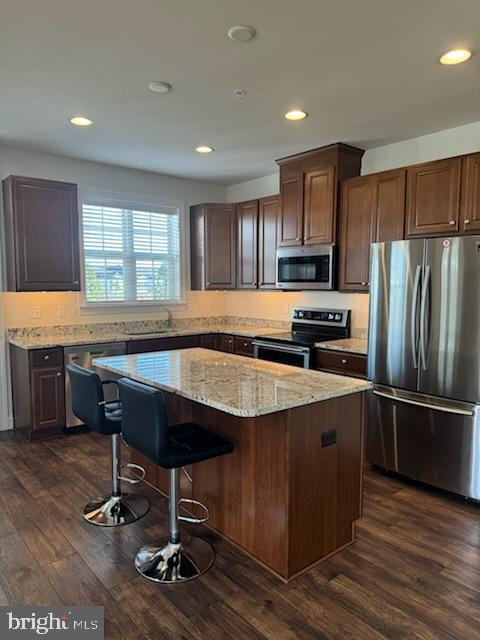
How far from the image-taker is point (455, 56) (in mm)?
2434

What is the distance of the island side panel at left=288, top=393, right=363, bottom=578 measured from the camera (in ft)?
7.04

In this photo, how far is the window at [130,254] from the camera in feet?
16.1

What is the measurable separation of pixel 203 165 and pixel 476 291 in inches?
127

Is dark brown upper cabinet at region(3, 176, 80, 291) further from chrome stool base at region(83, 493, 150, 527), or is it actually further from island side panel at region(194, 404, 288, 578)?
island side panel at region(194, 404, 288, 578)

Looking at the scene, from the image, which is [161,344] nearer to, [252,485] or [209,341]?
[209,341]

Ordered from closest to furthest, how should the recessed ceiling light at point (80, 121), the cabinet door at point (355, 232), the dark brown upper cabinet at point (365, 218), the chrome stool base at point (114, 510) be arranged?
the chrome stool base at point (114, 510), the recessed ceiling light at point (80, 121), the dark brown upper cabinet at point (365, 218), the cabinet door at point (355, 232)

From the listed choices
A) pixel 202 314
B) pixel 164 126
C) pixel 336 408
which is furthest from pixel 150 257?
pixel 336 408

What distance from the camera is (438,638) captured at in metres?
1.81

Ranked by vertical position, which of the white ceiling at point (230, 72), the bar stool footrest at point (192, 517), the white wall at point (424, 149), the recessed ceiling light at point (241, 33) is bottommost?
the bar stool footrest at point (192, 517)

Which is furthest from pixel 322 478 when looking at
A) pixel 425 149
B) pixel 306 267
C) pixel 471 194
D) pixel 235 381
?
pixel 425 149

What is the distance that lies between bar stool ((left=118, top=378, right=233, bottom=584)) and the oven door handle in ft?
5.93

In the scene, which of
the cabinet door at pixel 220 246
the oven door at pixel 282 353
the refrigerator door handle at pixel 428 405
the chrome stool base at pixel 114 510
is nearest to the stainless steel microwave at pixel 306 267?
the oven door at pixel 282 353

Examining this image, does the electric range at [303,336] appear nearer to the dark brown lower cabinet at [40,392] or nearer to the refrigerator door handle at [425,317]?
the refrigerator door handle at [425,317]

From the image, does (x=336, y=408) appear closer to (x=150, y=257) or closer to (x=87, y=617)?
(x=87, y=617)
